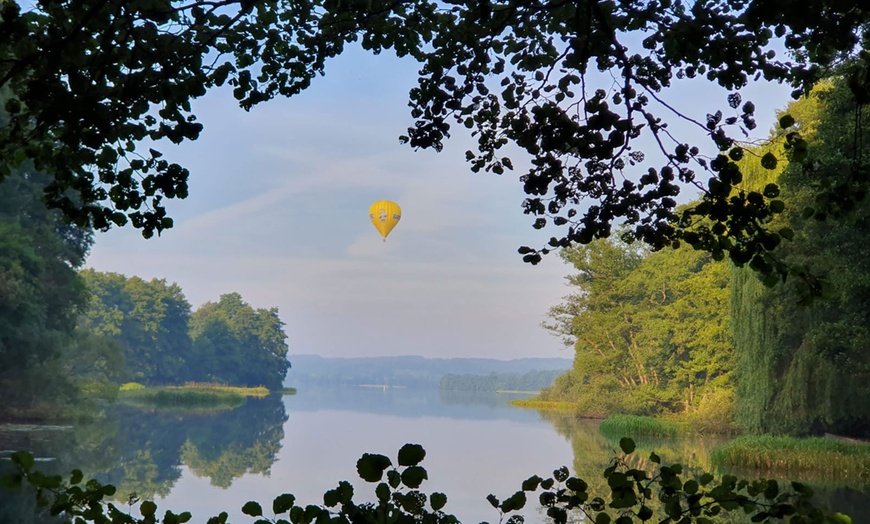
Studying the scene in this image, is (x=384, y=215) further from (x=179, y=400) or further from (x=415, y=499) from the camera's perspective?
(x=415, y=499)

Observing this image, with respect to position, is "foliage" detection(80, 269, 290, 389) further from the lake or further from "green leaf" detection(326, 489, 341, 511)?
"green leaf" detection(326, 489, 341, 511)

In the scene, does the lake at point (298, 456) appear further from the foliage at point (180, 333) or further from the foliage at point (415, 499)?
the foliage at point (180, 333)

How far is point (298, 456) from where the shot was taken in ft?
66.6

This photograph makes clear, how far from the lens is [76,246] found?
27766 mm

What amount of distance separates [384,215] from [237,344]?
44501mm

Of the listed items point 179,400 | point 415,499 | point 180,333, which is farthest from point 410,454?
point 180,333

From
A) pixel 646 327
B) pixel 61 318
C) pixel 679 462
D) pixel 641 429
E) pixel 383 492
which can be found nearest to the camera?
pixel 383 492

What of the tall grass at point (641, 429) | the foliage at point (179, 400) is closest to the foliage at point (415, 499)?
the tall grass at point (641, 429)

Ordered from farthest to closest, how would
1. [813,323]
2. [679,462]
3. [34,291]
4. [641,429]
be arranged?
[641,429], [34,291], [813,323], [679,462]

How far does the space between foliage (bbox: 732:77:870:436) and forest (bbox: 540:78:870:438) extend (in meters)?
0.03

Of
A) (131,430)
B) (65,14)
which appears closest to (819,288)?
(65,14)

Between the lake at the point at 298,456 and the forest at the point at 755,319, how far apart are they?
2695 mm

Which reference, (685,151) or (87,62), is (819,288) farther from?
(87,62)

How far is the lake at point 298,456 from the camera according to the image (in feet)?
45.8
